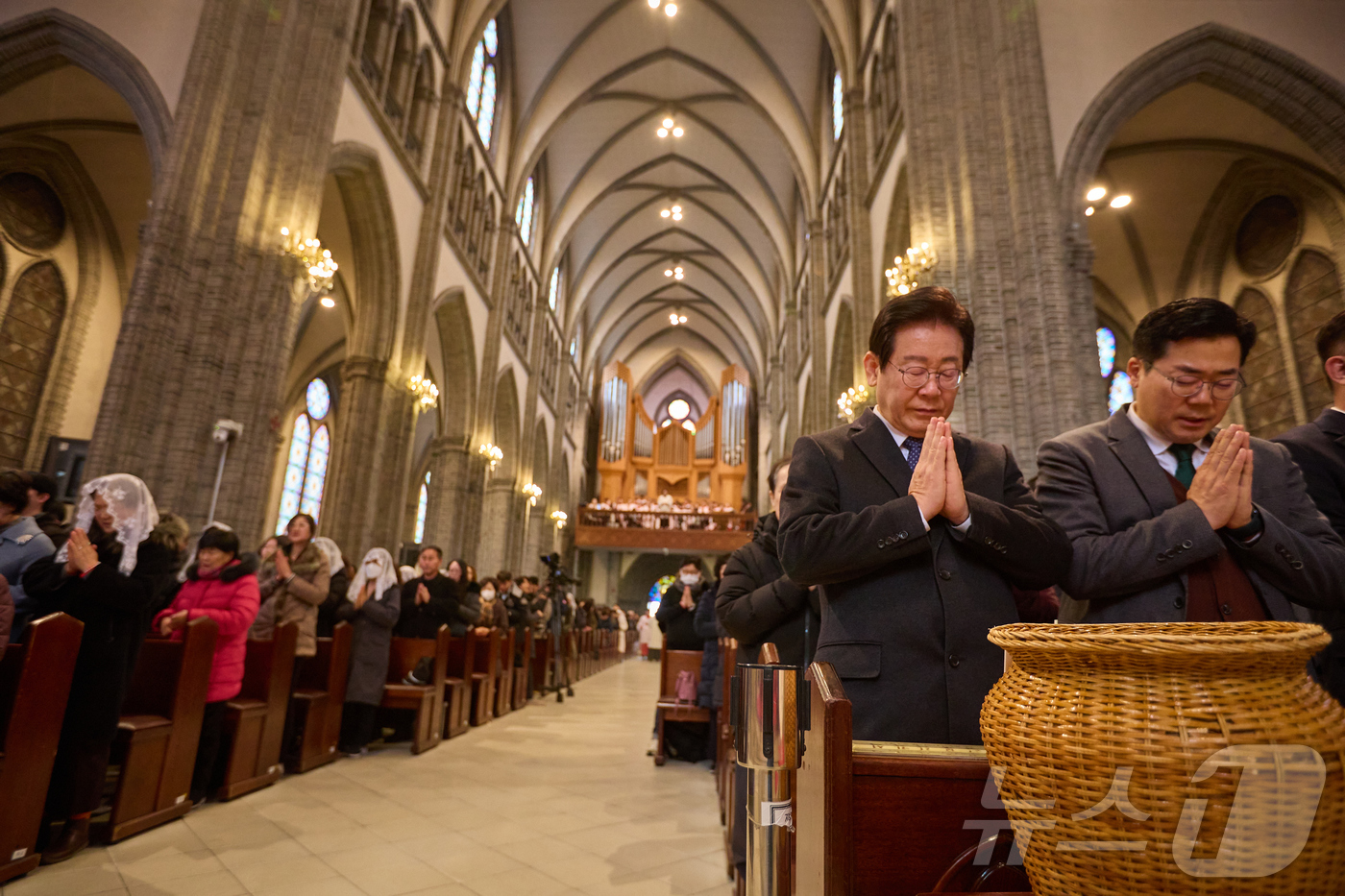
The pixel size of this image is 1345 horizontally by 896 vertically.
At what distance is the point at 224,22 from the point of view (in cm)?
798

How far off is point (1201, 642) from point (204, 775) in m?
4.71

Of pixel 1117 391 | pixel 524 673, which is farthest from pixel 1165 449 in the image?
pixel 1117 391

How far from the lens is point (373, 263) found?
1123 centimetres

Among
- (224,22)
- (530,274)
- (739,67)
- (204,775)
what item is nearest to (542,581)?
(530,274)

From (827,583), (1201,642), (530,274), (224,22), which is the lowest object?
(1201,642)

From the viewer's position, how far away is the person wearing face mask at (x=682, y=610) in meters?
6.27

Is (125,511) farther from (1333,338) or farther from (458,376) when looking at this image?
(458,376)

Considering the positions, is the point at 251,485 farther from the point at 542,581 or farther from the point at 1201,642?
the point at 542,581

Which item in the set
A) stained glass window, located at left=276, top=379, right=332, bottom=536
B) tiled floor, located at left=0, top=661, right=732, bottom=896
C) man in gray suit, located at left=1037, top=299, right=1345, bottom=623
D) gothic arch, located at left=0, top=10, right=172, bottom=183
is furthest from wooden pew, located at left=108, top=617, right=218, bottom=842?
stained glass window, located at left=276, top=379, right=332, bottom=536

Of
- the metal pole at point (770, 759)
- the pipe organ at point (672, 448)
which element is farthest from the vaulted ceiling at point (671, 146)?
the metal pole at point (770, 759)

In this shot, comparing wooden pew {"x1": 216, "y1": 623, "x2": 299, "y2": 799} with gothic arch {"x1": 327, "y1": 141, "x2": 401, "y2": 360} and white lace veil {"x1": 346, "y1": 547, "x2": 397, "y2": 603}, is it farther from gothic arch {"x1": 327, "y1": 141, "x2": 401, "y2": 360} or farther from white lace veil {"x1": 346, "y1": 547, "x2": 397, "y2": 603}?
gothic arch {"x1": 327, "y1": 141, "x2": 401, "y2": 360}

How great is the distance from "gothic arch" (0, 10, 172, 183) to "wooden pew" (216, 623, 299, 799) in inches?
234

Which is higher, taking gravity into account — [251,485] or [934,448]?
[251,485]

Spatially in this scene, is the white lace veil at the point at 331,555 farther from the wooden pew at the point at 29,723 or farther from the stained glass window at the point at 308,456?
the stained glass window at the point at 308,456
